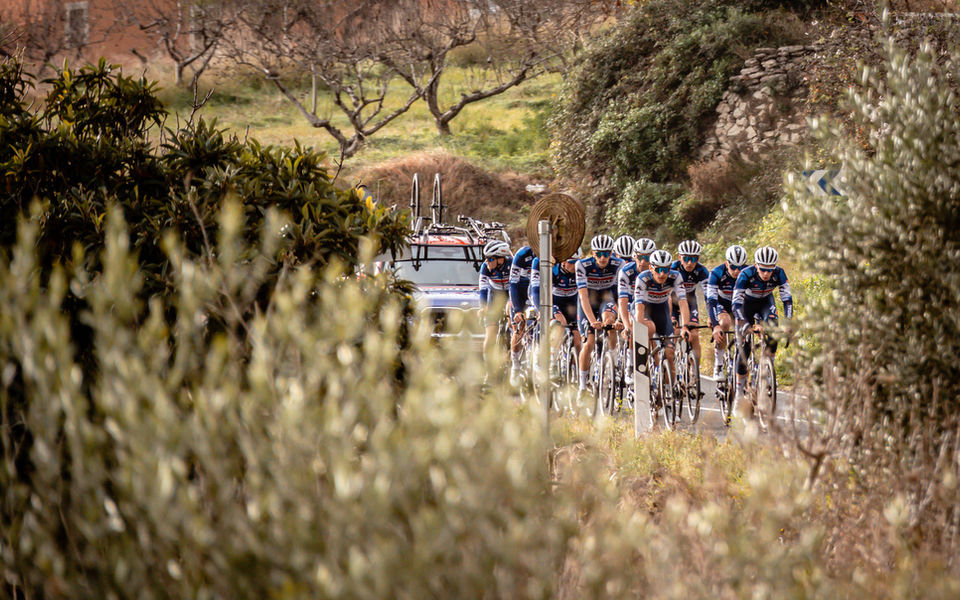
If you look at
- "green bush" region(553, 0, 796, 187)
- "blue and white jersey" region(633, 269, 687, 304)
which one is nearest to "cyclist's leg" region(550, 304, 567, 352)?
"blue and white jersey" region(633, 269, 687, 304)

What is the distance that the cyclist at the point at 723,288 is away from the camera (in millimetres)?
11125

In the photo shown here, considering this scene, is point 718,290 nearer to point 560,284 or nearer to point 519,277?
point 560,284

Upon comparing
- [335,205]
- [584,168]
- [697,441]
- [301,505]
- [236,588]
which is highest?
[584,168]

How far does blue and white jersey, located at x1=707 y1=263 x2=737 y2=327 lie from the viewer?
11.3 meters

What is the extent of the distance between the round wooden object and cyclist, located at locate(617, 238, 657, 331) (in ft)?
6.97

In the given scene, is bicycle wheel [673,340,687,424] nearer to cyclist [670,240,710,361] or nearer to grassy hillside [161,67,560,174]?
cyclist [670,240,710,361]

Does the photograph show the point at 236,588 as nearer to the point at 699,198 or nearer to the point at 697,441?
the point at 697,441

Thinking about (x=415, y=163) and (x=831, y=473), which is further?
(x=415, y=163)

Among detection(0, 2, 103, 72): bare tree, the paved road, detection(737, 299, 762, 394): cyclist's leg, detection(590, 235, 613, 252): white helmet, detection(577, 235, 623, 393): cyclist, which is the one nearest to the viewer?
the paved road

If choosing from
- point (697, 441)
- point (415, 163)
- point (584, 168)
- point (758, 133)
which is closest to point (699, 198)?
point (758, 133)

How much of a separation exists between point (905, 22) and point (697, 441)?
1089 centimetres

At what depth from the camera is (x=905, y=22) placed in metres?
16.2

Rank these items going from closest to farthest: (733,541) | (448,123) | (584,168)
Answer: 1. (733,541)
2. (584,168)
3. (448,123)

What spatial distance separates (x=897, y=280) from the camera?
5316 mm
